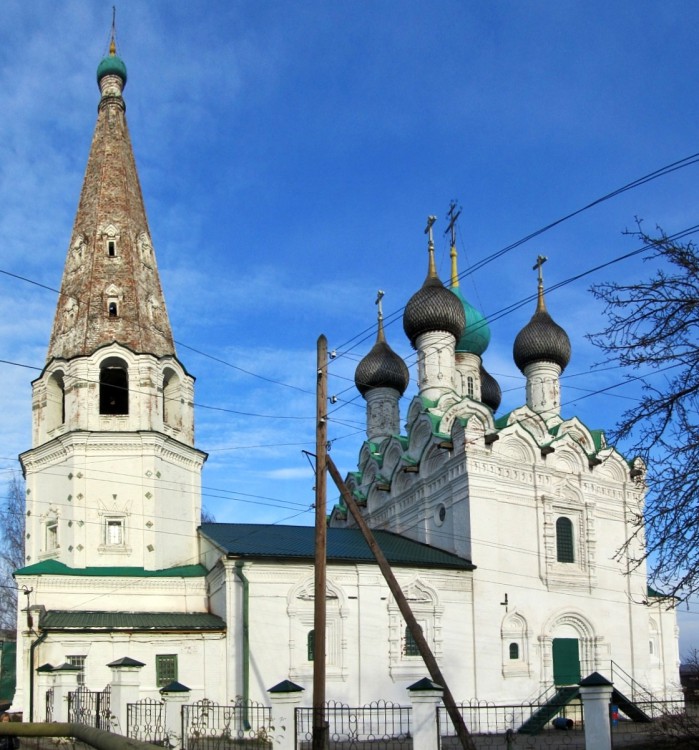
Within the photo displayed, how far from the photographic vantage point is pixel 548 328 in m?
27.7

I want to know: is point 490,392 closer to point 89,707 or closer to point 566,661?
point 566,661

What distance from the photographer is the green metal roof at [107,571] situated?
20.2m

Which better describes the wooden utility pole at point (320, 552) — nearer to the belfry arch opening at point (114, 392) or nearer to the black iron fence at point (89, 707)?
the black iron fence at point (89, 707)

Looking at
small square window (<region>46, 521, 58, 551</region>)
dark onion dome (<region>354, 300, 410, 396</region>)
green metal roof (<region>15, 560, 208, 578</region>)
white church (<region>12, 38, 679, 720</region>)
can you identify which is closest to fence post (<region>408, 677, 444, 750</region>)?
white church (<region>12, 38, 679, 720</region>)

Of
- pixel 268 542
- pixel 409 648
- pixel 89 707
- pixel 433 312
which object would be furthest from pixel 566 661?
pixel 89 707

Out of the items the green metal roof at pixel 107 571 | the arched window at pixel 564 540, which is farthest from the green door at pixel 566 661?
the green metal roof at pixel 107 571

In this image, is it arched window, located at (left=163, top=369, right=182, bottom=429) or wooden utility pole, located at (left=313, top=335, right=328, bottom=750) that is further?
arched window, located at (left=163, top=369, right=182, bottom=429)

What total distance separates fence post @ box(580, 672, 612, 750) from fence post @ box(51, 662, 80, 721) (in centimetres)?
838

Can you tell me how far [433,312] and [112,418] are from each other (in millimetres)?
9251

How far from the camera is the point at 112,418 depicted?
71.4ft

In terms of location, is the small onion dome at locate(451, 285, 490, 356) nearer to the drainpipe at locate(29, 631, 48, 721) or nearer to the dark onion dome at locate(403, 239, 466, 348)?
the dark onion dome at locate(403, 239, 466, 348)

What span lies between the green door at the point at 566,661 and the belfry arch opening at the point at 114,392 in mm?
11536

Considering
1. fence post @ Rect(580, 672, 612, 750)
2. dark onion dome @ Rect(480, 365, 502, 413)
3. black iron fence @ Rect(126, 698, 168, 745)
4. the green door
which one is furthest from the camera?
dark onion dome @ Rect(480, 365, 502, 413)

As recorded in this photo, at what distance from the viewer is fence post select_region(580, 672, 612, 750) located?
1092cm
